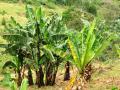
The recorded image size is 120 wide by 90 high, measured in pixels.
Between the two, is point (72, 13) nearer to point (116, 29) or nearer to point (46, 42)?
point (116, 29)

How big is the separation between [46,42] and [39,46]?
39cm

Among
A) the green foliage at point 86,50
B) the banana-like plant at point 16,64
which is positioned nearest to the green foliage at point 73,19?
the banana-like plant at point 16,64

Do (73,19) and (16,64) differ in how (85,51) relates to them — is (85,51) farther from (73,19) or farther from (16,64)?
(73,19)

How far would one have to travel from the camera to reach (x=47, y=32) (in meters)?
19.8

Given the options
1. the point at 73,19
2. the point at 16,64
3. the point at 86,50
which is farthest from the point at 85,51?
the point at 73,19

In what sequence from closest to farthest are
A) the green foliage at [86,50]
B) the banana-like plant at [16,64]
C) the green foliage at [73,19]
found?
the green foliage at [86,50] → the banana-like plant at [16,64] → the green foliage at [73,19]

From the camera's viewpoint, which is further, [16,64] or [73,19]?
[73,19]

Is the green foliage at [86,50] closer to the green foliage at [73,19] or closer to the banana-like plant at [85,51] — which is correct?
the banana-like plant at [85,51]

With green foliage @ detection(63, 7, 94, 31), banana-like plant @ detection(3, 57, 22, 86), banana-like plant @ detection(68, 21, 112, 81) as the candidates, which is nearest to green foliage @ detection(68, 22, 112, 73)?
banana-like plant @ detection(68, 21, 112, 81)

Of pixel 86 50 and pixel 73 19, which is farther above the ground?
pixel 86 50

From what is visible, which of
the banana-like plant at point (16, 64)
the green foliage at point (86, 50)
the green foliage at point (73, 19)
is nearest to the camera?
the green foliage at point (86, 50)

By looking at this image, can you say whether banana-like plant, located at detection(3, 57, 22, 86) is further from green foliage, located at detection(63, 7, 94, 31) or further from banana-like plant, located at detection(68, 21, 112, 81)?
green foliage, located at detection(63, 7, 94, 31)

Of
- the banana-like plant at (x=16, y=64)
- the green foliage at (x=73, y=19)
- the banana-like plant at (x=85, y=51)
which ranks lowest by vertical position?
the green foliage at (x=73, y=19)

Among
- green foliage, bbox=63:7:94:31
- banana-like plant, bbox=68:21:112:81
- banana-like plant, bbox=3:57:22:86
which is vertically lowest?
green foliage, bbox=63:7:94:31
